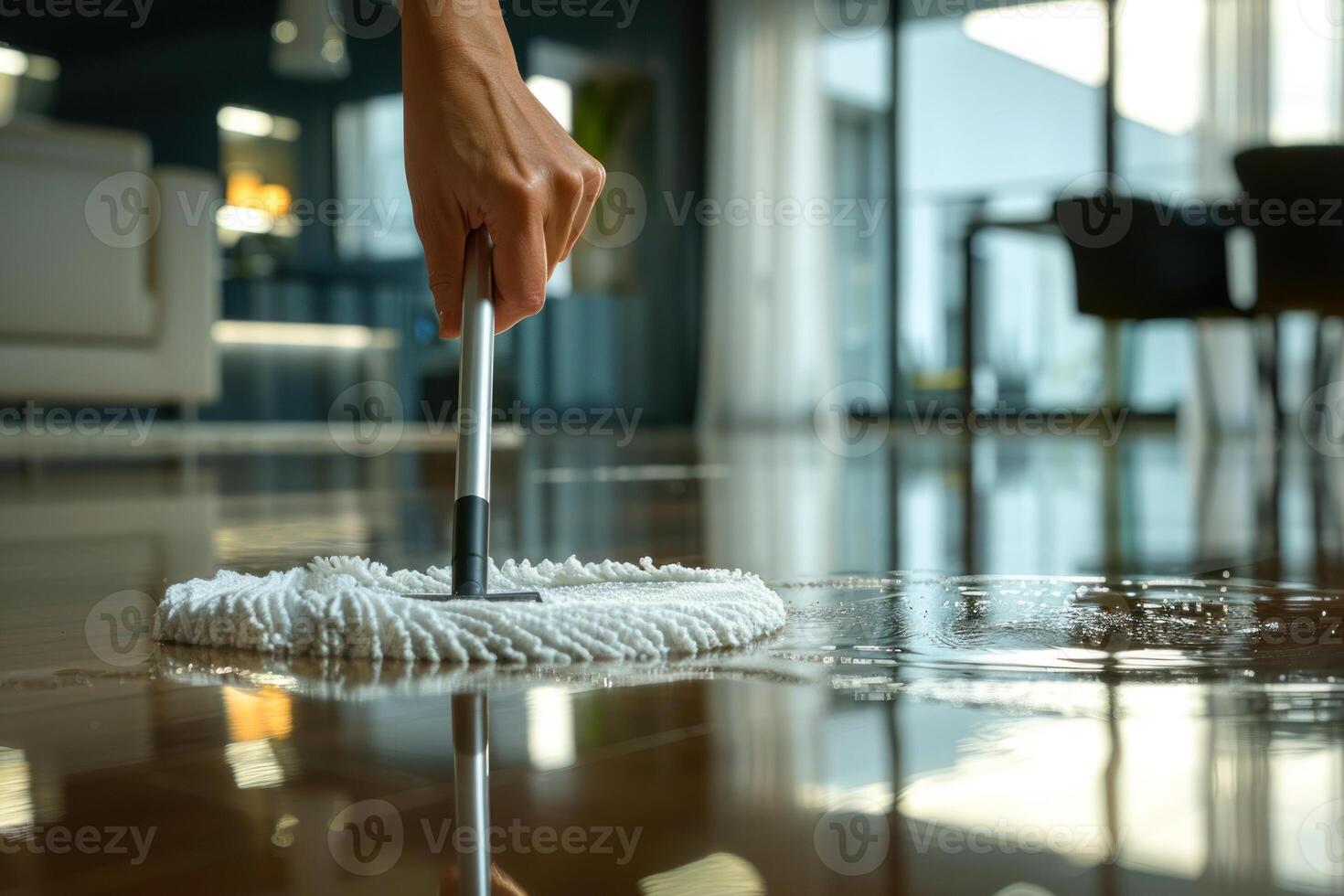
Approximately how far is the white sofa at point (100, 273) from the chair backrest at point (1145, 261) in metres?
2.29

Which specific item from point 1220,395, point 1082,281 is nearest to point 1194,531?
point 1082,281

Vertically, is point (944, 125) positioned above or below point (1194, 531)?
above

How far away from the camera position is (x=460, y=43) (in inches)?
27.1

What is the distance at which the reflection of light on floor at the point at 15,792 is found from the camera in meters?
0.32

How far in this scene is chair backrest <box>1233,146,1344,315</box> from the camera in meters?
2.92

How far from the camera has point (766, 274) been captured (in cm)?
648

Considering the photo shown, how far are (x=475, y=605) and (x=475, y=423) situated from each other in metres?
0.13

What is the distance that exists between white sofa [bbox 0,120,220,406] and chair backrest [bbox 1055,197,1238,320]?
7.51ft

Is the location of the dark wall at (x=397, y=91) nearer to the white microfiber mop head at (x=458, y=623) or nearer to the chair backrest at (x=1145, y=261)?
the chair backrest at (x=1145, y=261)

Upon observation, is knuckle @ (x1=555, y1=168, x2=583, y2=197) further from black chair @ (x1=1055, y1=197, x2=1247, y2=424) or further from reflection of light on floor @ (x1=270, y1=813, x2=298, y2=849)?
black chair @ (x1=1055, y1=197, x2=1247, y2=424)

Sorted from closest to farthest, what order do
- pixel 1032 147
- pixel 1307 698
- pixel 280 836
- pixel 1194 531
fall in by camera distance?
pixel 280 836, pixel 1307 698, pixel 1194 531, pixel 1032 147

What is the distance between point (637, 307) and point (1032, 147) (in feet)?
6.52

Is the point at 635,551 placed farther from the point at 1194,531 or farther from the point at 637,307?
the point at 637,307

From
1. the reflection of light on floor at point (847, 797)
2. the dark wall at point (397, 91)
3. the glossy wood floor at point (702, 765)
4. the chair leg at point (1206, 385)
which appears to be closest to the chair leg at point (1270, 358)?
the chair leg at point (1206, 385)
